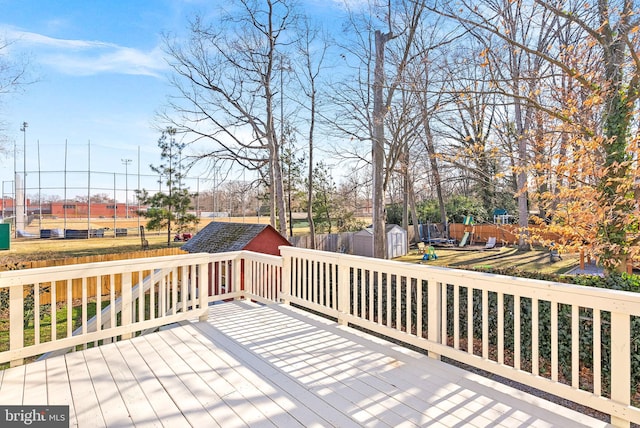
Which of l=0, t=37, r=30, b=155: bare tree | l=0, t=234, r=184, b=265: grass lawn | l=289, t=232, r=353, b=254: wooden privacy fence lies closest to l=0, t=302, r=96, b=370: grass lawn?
l=0, t=234, r=184, b=265: grass lawn

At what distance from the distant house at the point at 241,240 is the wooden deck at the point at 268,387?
3436 mm

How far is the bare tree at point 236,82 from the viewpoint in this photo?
36.0 feet

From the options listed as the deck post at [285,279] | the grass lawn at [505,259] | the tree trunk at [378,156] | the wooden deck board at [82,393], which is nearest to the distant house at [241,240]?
the deck post at [285,279]

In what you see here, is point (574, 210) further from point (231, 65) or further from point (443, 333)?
point (231, 65)

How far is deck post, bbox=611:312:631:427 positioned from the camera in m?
1.83

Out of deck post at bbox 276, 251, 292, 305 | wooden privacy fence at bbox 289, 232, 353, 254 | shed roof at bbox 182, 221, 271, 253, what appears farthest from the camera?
wooden privacy fence at bbox 289, 232, 353, 254

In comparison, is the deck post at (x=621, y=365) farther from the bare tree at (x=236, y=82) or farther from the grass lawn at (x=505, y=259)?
the bare tree at (x=236, y=82)

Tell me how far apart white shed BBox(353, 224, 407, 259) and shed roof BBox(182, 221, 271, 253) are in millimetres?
7965

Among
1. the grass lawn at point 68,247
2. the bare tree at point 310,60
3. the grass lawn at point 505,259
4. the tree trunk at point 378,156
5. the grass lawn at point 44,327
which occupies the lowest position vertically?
the grass lawn at point 44,327

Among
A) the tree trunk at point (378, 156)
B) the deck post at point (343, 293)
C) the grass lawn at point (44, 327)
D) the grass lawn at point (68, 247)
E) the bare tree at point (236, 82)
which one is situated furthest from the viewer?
the grass lawn at point (68, 247)

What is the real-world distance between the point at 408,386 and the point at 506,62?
17.9 ft

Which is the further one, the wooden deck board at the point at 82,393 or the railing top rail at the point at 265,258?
the railing top rail at the point at 265,258

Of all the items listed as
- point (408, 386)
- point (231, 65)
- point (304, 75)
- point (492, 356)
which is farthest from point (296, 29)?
point (408, 386)

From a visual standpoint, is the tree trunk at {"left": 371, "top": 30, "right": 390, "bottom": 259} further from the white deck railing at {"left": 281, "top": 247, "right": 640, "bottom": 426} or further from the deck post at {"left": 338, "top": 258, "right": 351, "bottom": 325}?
the deck post at {"left": 338, "top": 258, "right": 351, "bottom": 325}
